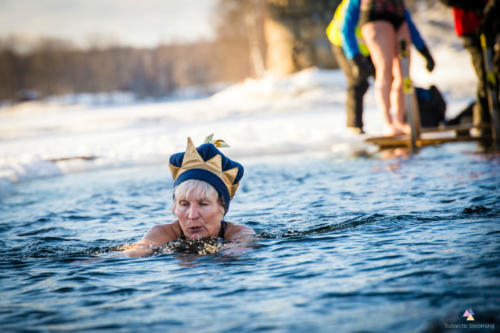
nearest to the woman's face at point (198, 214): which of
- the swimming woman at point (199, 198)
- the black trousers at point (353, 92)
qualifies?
the swimming woman at point (199, 198)

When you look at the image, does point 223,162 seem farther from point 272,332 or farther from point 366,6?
point 366,6

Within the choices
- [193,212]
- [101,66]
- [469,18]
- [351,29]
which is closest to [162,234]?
[193,212]

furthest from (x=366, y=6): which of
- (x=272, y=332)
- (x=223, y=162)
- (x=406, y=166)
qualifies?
(x=272, y=332)

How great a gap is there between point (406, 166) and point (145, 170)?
3.83 m

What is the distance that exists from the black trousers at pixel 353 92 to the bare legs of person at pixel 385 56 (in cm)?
36

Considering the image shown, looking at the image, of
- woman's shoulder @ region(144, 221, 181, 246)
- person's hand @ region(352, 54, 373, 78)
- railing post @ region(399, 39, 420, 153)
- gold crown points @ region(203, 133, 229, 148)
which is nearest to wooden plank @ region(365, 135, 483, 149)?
railing post @ region(399, 39, 420, 153)

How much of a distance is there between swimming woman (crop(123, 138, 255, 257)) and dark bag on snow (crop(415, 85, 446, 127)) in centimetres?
702

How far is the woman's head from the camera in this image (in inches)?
163

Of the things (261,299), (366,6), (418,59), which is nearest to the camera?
(261,299)

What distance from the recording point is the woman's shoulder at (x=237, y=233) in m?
4.37

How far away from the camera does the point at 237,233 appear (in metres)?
4.43

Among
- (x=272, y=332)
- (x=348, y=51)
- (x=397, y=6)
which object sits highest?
(x=397, y=6)

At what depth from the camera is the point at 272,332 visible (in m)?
2.48
